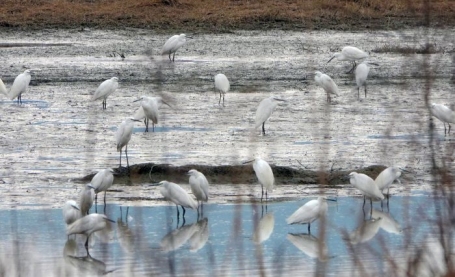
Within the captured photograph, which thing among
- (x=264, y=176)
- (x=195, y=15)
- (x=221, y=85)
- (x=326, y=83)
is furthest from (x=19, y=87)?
(x=195, y=15)

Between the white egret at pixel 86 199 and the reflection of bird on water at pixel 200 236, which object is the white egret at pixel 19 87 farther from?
the reflection of bird on water at pixel 200 236

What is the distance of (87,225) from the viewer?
7.29 metres

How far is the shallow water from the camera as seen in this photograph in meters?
6.50

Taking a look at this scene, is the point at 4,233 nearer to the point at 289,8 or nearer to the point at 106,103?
the point at 106,103

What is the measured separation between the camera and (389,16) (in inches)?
929

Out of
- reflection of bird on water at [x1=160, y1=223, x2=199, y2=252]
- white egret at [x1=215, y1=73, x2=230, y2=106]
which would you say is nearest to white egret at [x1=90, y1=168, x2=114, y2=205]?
reflection of bird on water at [x1=160, y1=223, x2=199, y2=252]

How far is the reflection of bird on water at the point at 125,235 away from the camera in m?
7.29

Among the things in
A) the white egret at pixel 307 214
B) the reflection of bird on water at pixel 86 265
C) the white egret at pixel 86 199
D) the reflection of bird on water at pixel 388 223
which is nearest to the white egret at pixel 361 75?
the reflection of bird on water at pixel 388 223

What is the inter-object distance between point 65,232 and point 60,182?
179 centimetres

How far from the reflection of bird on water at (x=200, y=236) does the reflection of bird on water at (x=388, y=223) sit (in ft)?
4.32

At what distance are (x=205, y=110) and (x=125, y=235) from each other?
622 cm

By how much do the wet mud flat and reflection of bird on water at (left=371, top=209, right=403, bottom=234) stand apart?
470 millimetres

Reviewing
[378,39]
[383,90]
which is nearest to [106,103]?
[383,90]

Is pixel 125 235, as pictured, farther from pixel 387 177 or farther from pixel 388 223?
pixel 387 177
